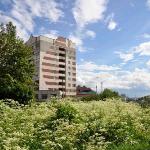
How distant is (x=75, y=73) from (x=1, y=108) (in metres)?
125

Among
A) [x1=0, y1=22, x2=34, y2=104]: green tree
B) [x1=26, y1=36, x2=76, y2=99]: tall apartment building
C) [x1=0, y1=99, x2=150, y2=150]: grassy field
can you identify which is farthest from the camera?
[x1=26, y1=36, x2=76, y2=99]: tall apartment building

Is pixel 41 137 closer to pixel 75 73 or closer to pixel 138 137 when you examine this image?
pixel 138 137

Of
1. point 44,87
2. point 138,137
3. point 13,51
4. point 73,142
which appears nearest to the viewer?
point 73,142

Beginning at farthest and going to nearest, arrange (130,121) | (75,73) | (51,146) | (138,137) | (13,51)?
(75,73) < (13,51) < (130,121) < (138,137) < (51,146)

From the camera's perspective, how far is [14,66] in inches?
1679

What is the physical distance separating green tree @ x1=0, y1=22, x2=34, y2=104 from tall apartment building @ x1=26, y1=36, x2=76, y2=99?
75.7m

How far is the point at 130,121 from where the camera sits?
17391 millimetres

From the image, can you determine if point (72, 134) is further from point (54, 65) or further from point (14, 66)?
point (54, 65)

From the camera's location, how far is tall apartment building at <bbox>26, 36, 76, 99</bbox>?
127688 mm

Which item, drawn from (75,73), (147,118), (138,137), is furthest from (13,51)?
(75,73)

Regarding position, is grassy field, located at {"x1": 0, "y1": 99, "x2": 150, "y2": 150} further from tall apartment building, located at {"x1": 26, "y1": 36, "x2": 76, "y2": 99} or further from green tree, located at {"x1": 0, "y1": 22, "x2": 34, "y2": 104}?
tall apartment building, located at {"x1": 26, "y1": 36, "x2": 76, "y2": 99}

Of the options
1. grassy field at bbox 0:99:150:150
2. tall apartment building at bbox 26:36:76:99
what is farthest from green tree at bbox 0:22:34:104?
tall apartment building at bbox 26:36:76:99

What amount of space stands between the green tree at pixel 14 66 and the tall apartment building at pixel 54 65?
7571cm

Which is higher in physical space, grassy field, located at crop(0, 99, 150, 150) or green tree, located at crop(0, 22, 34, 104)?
green tree, located at crop(0, 22, 34, 104)
